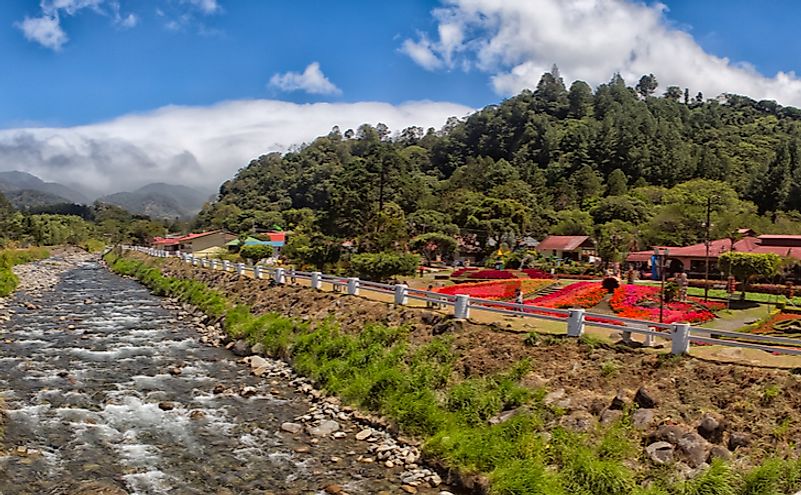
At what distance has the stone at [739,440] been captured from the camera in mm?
10023

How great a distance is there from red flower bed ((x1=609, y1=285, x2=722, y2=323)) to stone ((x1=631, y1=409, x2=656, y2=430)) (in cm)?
977

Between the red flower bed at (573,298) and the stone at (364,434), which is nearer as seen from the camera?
the stone at (364,434)

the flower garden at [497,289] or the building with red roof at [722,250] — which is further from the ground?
the building with red roof at [722,250]

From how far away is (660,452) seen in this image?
1037 cm

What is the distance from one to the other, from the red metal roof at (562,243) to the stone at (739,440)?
6018cm

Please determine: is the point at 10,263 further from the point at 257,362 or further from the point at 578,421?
the point at 578,421

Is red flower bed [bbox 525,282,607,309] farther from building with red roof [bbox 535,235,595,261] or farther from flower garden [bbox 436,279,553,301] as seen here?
building with red roof [bbox 535,235,595,261]

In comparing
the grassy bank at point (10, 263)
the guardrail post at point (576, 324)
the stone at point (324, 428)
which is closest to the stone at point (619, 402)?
the guardrail post at point (576, 324)

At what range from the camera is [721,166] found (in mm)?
103562

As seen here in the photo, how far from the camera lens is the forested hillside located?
211ft

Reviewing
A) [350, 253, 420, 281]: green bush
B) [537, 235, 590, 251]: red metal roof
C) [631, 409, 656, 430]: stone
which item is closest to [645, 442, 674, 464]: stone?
[631, 409, 656, 430]: stone

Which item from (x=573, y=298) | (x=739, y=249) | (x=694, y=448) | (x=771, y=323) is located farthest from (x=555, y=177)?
(x=694, y=448)

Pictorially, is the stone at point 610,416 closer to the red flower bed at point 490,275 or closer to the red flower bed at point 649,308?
the red flower bed at point 649,308

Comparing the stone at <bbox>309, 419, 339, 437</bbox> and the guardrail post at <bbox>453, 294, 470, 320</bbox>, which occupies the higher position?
the guardrail post at <bbox>453, 294, 470, 320</bbox>
